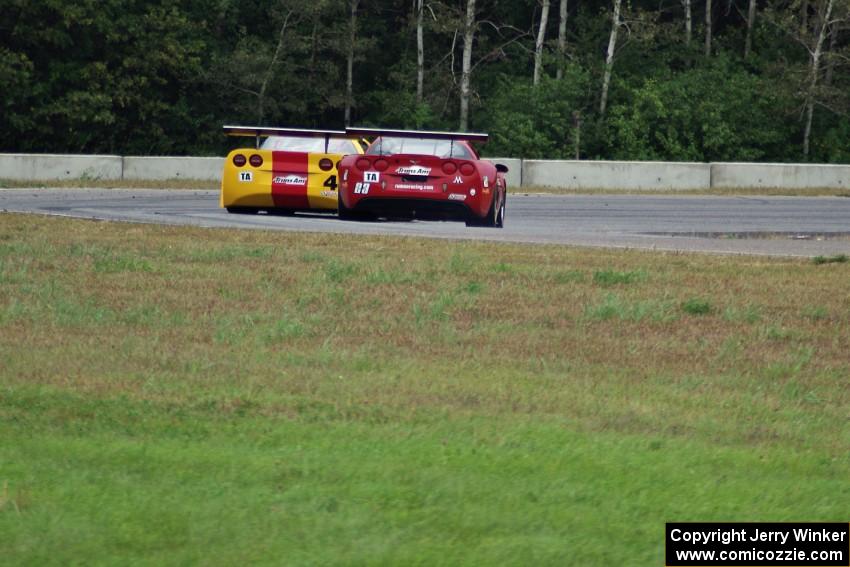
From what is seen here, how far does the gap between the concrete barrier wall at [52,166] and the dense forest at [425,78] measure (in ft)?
35.9

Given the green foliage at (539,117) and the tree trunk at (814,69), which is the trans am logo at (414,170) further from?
the tree trunk at (814,69)

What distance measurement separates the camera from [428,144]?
57.6ft

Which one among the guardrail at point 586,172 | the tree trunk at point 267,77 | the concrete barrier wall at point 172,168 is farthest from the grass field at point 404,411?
the tree trunk at point 267,77

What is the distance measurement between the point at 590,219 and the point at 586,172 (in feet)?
35.1

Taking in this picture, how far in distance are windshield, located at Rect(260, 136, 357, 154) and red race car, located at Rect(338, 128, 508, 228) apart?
3.62ft

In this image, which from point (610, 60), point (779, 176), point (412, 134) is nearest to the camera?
point (412, 134)

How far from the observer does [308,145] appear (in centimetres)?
1886

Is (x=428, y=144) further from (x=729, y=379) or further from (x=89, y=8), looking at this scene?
(x=89, y=8)

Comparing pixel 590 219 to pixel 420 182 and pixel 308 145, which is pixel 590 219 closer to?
pixel 308 145

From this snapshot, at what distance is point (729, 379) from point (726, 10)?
147 feet

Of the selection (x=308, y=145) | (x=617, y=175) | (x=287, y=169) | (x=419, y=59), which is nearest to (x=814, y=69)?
(x=419, y=59)

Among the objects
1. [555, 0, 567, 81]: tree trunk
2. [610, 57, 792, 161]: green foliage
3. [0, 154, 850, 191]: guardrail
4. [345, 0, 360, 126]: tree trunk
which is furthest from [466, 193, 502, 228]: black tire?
[345, 0, 360, 126]: tree trunk

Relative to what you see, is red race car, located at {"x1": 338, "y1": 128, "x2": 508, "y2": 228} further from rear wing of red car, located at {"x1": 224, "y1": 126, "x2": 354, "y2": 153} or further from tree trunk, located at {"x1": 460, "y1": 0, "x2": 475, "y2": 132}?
tree trunk, located at {"x1": 460, "y1": 0, "x2": 475, "y2": 132}

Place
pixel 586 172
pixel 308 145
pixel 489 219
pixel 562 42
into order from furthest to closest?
pixel 562 42 < pixel 586 172 < pixel 308 145 < pixel 489 219
